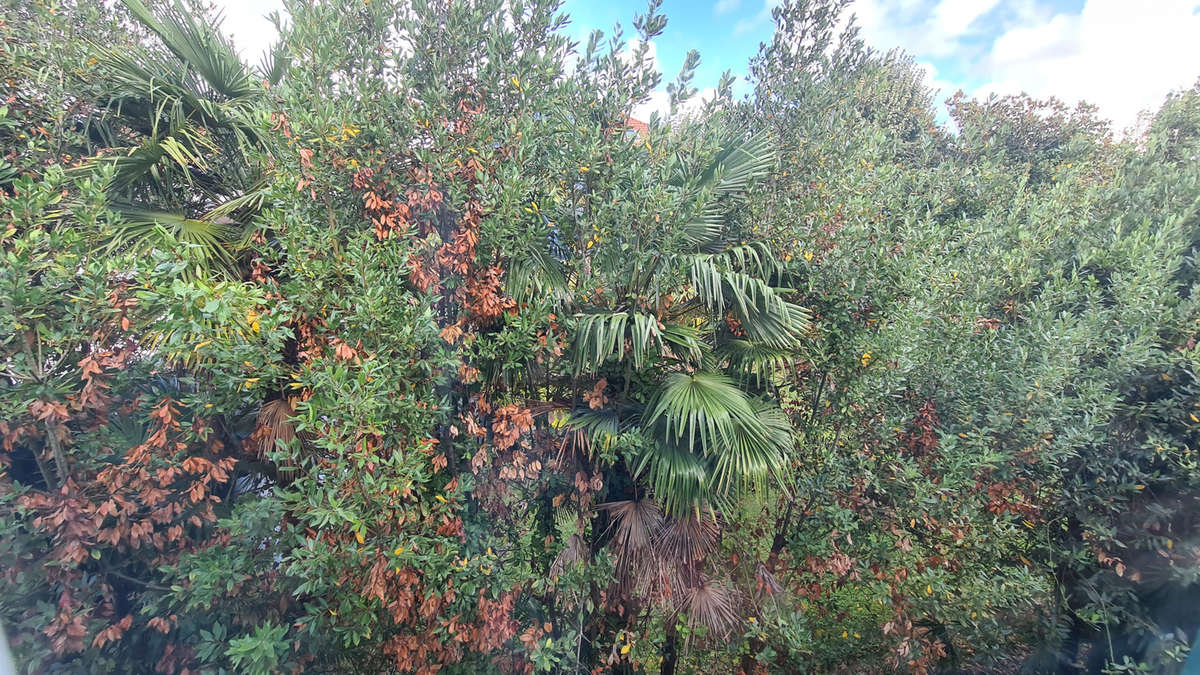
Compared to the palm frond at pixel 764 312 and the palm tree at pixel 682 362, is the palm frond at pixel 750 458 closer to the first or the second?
the palm tree at pixel 682 362

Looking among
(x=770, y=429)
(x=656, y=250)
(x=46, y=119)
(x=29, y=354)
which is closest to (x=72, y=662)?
(x=29, y=354)

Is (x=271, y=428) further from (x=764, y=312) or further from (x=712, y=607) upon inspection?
(x=764, y=312)

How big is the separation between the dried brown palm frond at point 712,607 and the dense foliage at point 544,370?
0.02 metres

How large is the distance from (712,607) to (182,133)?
182 inches

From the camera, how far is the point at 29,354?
2115 millimetres

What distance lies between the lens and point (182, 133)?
291 cm

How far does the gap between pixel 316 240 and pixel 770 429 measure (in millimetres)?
2977

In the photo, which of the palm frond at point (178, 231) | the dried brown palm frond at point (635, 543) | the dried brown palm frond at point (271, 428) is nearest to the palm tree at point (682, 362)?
the dried brown palm frond at point (635, 543)

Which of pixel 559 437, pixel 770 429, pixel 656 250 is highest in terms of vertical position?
pixel 656 250

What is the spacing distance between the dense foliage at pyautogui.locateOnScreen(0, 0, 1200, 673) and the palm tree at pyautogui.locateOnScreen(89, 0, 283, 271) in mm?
25

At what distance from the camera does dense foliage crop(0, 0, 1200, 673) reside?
231 centimetres

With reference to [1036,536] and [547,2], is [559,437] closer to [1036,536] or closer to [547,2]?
[547,2]

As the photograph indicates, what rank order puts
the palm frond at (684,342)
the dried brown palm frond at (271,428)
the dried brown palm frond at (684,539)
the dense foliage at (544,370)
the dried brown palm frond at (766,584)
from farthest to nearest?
1. the dried brown palm frond at (766,584)
2. the dried brown palm frond at (684,539)
3. the palm frond at (684,342)
4. the dried brown palm frond at (271,428)
5. the dense foliage at (544,370)

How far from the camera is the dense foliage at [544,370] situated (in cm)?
231
